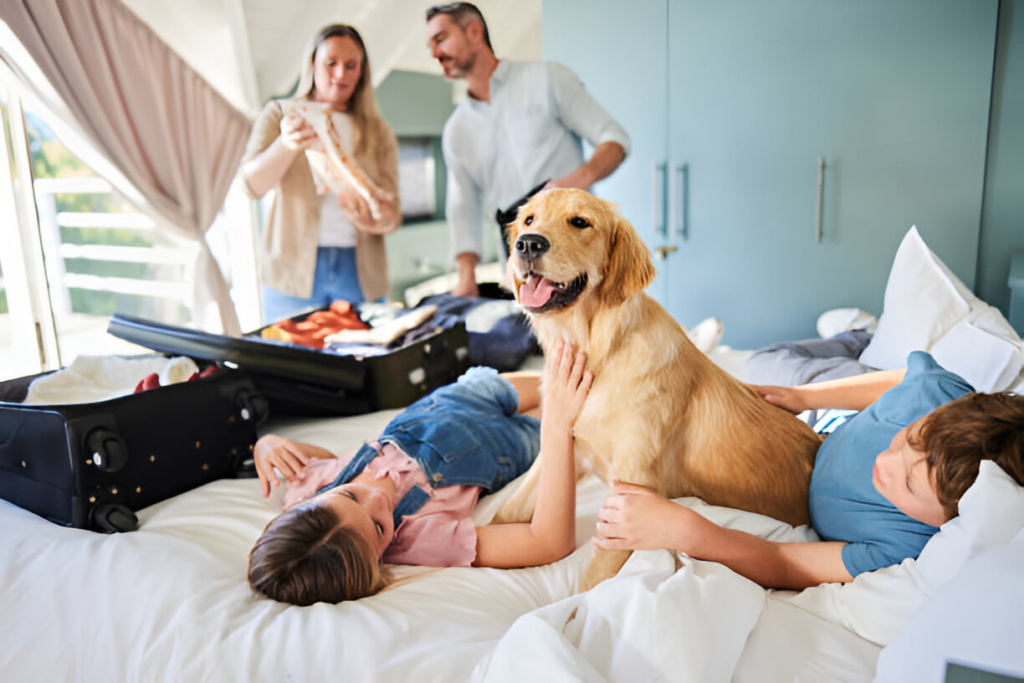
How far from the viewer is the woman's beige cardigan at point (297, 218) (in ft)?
8.16

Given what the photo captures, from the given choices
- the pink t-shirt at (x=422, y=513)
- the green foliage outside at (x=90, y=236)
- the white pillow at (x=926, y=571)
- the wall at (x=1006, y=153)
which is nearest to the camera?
the white pillow at (x=926, y=571)

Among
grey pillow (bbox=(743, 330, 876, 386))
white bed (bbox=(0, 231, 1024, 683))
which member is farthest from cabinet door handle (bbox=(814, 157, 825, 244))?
white bed (bbox=(0, 231, 1024, 683))

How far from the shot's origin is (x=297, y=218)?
8.34 ft

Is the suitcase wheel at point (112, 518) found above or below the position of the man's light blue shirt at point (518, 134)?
below

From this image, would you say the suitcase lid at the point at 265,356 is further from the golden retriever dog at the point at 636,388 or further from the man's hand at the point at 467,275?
the golden retriever dog at the point at 636,388

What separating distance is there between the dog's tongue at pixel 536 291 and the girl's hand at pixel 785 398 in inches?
21.7

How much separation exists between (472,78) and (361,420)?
1.25 metres

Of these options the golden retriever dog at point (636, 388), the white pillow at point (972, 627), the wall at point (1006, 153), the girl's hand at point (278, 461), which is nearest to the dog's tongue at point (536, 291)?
the golden retriever dog at point (636, 388)

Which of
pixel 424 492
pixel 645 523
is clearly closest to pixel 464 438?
pixel 424 492

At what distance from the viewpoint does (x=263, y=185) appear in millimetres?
2494

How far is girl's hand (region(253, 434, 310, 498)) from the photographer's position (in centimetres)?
146

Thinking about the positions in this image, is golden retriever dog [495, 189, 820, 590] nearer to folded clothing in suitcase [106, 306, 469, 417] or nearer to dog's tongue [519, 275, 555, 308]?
dog's tongue [519, 275, 555, 308]

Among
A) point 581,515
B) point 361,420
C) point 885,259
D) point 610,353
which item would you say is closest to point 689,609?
point 610,353

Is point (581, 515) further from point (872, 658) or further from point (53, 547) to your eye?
point (53, 547)
